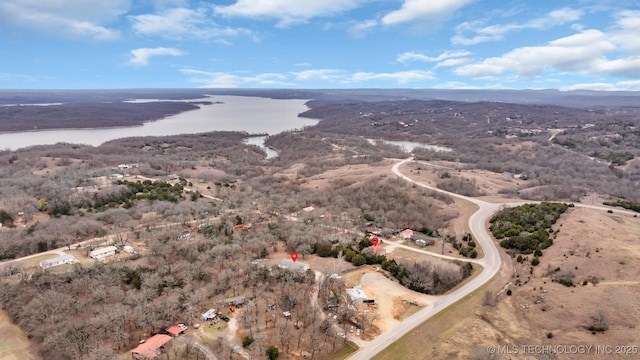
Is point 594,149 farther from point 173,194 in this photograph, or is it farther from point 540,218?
point 173,194

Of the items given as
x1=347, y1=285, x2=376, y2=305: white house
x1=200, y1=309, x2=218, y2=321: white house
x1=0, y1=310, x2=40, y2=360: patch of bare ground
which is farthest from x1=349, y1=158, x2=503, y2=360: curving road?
x1=0, y1=310, x2=40, y2=360: patch of bare ground

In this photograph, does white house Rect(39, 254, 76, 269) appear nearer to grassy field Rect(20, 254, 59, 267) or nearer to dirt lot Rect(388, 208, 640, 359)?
grassy field Rect(20, 254, 59, 267)

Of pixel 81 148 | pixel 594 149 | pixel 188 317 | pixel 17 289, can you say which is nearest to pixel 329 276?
pixel 188 317

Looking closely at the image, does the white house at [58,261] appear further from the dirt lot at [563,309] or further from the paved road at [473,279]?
the dirt lot at [563,309]

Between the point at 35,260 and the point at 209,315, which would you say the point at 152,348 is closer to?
the point at 209,315

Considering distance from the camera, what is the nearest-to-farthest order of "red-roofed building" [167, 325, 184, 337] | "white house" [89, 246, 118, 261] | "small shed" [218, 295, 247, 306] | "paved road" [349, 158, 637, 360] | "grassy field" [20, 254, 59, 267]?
"paved road" [349, 158, 637, 360], "red-roofed building" [167, 325, 184, 337], "small shed" [218, 295, 247, 306], "grassy field" [20, 254, 59, 267], "white house" [89, 246, 118, 261]

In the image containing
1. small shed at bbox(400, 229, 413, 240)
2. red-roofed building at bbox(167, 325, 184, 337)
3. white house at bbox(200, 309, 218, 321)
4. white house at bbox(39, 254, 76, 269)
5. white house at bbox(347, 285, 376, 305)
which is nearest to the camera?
red-roofed building at bbox(167, 325, 184, 337)

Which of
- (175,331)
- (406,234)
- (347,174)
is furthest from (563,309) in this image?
(347,174)

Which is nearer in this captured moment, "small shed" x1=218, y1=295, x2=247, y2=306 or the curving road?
the curving road
